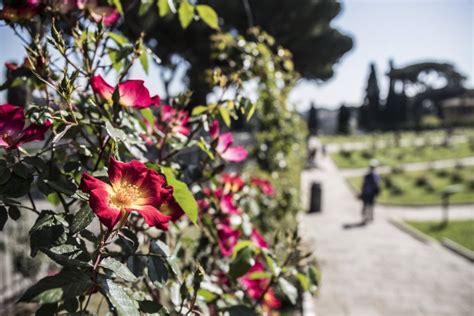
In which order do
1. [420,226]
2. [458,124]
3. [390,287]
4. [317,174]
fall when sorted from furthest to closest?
[458,124], [317,174], [420,226], [390,287]

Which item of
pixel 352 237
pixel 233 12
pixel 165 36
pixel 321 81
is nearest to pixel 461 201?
pixel 352 237

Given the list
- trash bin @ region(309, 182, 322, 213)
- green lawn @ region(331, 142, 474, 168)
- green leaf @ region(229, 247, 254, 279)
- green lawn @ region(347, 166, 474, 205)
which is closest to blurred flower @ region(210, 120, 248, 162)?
green leaf @ region(229, 247, 254, 279)

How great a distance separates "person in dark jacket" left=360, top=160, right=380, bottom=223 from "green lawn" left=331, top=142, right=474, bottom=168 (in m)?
11.1

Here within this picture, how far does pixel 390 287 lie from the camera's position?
5039 millimetres

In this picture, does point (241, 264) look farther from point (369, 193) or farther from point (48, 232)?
point (369, 193)

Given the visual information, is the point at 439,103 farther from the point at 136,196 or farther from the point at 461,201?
the point at 136,196

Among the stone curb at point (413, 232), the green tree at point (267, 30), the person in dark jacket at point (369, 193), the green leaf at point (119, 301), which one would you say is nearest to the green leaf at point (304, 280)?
the green leaf at point (119, 301)

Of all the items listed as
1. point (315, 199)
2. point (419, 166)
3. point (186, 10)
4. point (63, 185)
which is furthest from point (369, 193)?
point (419, 166)

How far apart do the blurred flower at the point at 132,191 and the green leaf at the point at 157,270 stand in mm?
193

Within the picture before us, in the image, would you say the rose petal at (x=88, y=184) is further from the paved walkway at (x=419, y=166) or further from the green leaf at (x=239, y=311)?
the paved walkway at (x=419, y=166)

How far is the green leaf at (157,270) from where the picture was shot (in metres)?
0.81

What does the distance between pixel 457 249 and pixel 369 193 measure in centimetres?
265

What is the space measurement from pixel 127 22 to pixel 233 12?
19.1 meters

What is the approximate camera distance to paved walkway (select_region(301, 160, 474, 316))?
14.7 ft
